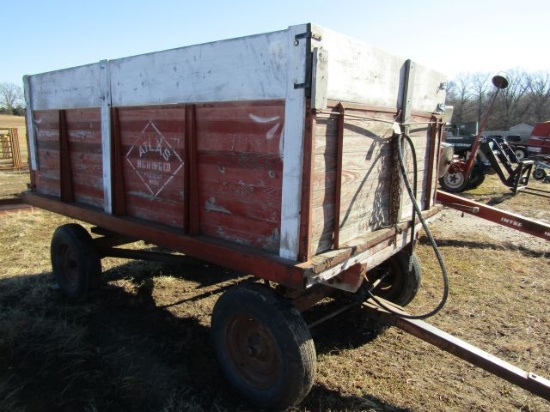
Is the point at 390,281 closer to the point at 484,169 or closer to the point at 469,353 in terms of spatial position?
the point at 469,353

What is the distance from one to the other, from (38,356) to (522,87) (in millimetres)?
73220

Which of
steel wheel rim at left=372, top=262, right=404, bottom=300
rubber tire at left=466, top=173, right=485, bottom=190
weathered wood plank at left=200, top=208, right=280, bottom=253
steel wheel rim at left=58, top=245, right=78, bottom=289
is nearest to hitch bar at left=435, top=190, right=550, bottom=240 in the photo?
steel wheel rim at left=372, top=262, right=404, bottom=300

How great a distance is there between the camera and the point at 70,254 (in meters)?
4.33

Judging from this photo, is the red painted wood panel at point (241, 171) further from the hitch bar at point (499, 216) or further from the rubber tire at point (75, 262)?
the hitch bar at point (499, 216)

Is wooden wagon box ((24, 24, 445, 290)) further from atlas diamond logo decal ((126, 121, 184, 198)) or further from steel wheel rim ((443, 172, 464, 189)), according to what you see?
steel wheel rim ((443, 172, 464, 189))

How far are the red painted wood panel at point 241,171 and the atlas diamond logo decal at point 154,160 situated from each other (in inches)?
12.7

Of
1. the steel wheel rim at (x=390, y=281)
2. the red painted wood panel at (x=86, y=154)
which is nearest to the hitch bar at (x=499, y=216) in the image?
the steel wheel rim at (x=390, y=281)

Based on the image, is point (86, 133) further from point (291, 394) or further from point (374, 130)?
point (291, 394)

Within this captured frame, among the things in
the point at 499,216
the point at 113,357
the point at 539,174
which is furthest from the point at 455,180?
the point at 113,357

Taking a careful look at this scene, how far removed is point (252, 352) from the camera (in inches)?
107

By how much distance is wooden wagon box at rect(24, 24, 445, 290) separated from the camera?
2.24 metres

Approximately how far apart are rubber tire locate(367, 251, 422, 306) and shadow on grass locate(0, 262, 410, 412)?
58 cm

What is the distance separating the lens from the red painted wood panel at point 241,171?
2.36 metres

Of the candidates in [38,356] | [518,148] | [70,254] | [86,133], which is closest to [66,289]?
[70,254]
